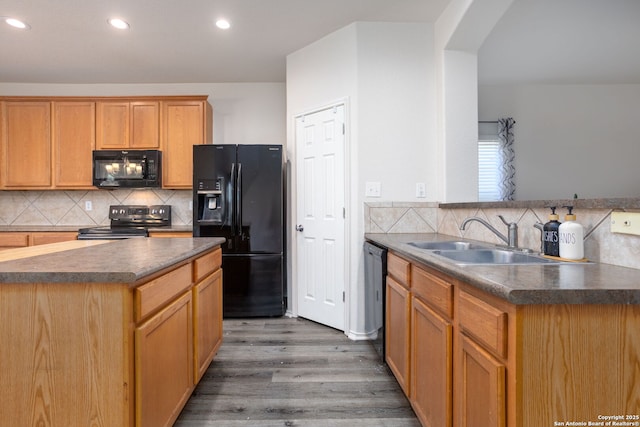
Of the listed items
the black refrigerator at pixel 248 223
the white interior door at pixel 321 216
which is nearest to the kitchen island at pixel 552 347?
the white interior door at pixel 321 216

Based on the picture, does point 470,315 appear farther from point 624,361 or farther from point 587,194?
point 587,194

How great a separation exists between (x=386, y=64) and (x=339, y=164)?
0.91 metres

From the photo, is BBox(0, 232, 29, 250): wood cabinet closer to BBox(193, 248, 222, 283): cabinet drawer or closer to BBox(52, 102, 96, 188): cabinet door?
BBox(52, 102, 96, 188): cabinet door

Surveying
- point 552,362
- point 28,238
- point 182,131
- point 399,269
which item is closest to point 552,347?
point 552,362

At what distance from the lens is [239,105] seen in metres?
3.86

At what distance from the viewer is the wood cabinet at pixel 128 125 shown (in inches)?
138

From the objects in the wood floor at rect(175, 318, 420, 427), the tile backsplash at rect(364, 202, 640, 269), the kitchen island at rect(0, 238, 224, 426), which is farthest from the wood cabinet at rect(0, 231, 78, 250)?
the tile backsplash at rect(364, 202, 640, 269)

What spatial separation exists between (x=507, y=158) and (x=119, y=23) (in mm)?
4432

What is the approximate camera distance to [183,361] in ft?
4.88

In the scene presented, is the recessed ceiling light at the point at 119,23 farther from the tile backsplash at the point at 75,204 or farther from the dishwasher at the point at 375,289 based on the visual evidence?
the dishwasher at the point at 375,289

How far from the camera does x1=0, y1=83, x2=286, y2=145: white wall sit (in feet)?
Result: 12.6

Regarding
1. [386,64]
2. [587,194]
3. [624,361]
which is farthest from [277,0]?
[587,194]

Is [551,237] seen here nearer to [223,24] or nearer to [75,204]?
[223,24]

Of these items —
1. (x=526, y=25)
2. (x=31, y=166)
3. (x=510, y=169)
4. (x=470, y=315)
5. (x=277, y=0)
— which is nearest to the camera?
(x=470, y=315)
